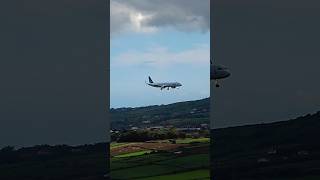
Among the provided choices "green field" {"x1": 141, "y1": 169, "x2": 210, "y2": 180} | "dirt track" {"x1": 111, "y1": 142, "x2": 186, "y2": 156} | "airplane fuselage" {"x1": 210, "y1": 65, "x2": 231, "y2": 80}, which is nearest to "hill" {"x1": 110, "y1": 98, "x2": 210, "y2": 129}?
"dirt track" {"x1": 111, "y1": 142, "x2": 186, "y2": 156}

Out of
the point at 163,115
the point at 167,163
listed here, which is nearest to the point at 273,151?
the point at 167,163

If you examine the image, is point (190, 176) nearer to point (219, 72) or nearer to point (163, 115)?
point (163, 115)

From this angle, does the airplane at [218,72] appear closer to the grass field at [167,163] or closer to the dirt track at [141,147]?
the grass field at [167,163]

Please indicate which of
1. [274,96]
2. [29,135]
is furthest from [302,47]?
[29,135]

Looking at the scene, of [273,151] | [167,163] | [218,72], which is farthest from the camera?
[167,163]

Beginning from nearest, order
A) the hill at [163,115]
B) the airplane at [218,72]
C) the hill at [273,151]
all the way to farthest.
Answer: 1. the airplane at [218,72]
2. the hill at [273,151]
3. the hill at [163,115]

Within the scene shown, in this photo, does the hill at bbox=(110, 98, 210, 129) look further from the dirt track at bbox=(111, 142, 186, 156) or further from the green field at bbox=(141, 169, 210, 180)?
the green field at bbox=(141, 169, 210, 180)

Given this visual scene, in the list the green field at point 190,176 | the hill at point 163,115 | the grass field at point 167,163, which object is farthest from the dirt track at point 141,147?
the green field at point 190,176

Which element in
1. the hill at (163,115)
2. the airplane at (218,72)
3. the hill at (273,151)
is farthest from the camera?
the hill at (163,115)
